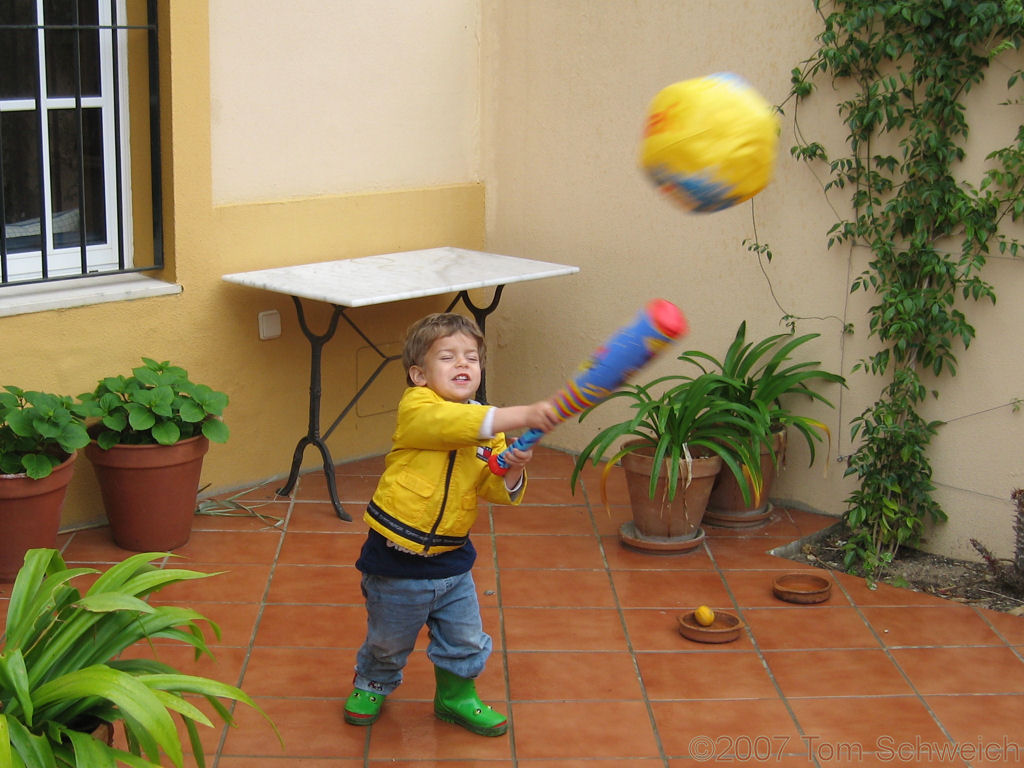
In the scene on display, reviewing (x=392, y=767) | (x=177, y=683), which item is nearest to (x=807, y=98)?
(x=392, y=767)

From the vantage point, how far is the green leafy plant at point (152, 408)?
4.27 meters

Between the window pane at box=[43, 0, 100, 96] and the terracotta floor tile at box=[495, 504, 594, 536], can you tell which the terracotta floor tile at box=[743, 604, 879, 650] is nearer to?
the terracotta floor tile at box=[495, 504, 594, 536]

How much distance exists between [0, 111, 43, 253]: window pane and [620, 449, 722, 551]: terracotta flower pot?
2.45m

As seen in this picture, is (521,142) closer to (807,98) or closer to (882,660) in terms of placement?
(807,98)

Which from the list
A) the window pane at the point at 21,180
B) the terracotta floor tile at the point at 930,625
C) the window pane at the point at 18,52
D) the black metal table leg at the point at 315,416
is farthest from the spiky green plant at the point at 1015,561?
the window pane at the point at 18,52

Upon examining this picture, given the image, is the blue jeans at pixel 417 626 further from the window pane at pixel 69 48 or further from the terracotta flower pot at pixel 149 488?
the window pane at pixel 69 48

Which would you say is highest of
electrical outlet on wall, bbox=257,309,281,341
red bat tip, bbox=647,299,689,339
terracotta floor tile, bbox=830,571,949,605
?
red bat tip, bbox=647,299,689,339

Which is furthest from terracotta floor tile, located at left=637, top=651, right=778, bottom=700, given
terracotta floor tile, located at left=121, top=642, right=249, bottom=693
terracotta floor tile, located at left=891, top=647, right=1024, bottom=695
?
terracotta floor tile, located at left=121, top=642, right=249, bottom=693

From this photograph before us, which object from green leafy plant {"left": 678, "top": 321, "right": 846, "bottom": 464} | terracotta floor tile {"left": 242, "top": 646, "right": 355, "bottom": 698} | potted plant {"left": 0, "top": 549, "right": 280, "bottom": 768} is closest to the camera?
potted plant {"left": 0, "top": 549, "right": 280, "bottom": 768}

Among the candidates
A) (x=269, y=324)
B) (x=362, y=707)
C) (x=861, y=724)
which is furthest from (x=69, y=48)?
(x=861, y=724)

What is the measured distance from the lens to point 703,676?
3701mm

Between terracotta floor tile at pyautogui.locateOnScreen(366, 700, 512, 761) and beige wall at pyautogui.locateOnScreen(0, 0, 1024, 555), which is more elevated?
beige wall at pyautogui.locateOnScreen(0, 0, 1024, 555)

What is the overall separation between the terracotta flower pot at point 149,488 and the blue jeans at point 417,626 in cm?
139

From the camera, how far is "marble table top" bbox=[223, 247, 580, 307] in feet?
15.0
